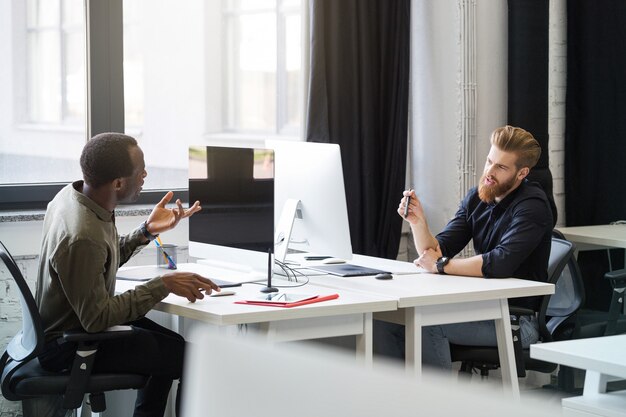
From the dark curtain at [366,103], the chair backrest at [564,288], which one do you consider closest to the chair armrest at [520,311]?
the chair backrest at [564,288]

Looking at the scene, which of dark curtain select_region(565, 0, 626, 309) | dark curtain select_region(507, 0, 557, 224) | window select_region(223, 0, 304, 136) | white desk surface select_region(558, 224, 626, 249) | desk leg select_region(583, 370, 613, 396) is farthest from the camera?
dark curtain select_region(565, 0, 626, 309)

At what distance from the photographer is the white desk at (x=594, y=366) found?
2035 millimetres

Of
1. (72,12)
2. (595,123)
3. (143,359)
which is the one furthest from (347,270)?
(595,123)

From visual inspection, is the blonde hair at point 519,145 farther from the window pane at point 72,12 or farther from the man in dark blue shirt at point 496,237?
the window pane at point 72,12

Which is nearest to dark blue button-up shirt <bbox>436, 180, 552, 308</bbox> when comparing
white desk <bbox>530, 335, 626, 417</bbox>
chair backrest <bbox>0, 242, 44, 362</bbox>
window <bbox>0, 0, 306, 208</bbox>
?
white desk <bbox>530, 335, 626, 417</bbox>

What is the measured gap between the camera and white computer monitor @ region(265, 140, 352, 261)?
3146 mm

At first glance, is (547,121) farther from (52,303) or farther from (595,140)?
(52,303)

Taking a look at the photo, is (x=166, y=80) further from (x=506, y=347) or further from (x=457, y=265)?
(x=506, y=347)

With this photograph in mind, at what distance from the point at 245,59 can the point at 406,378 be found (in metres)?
3.92

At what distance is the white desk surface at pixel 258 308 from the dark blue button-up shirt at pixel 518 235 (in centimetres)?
56

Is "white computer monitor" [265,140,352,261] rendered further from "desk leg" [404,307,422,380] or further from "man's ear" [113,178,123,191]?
"man's ear" [113,178,123,191]

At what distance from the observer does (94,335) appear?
2.60 m

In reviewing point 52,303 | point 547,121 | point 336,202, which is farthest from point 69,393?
point 547,121

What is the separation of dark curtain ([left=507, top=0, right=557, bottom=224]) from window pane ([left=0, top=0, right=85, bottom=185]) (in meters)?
1.98
